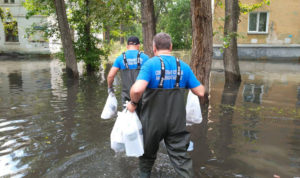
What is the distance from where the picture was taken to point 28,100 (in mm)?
9016

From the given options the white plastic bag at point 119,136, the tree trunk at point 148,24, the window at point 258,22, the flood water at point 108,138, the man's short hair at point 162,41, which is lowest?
the flood water at point 108,138

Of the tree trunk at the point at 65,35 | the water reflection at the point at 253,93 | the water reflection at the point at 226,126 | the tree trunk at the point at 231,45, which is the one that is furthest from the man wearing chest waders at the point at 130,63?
the tree trunk at the point at 65,35

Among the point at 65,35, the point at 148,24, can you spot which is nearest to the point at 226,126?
the point at 148,24

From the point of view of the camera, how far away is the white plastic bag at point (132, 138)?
10.7 ft

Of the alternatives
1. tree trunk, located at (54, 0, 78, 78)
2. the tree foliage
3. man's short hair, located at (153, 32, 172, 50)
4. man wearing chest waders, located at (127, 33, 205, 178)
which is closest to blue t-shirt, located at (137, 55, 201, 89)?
man wearing chest waders, located at (127, 33, 205, 178)

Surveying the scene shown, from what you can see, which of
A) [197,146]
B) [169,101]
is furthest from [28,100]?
[169,101]

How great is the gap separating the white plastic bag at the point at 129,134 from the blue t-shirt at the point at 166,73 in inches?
19.4

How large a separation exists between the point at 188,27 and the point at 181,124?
27.4m

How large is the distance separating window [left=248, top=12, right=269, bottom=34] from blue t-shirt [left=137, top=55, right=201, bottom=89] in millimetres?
21806

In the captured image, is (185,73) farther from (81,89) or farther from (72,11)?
(72,11)

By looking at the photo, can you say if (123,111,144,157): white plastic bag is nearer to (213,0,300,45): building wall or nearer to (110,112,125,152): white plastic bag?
(110,112,125,152): white plastic bag

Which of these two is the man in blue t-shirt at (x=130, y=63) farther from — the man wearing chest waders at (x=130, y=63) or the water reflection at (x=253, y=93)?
the water reflection at (x=253, y=93)

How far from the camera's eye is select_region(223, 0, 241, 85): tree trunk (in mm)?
11477

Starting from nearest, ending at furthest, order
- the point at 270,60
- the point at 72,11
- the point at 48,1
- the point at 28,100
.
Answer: the point at 28,100 → the point at 48,1 → the point at 72,11 → the point at 270,60
